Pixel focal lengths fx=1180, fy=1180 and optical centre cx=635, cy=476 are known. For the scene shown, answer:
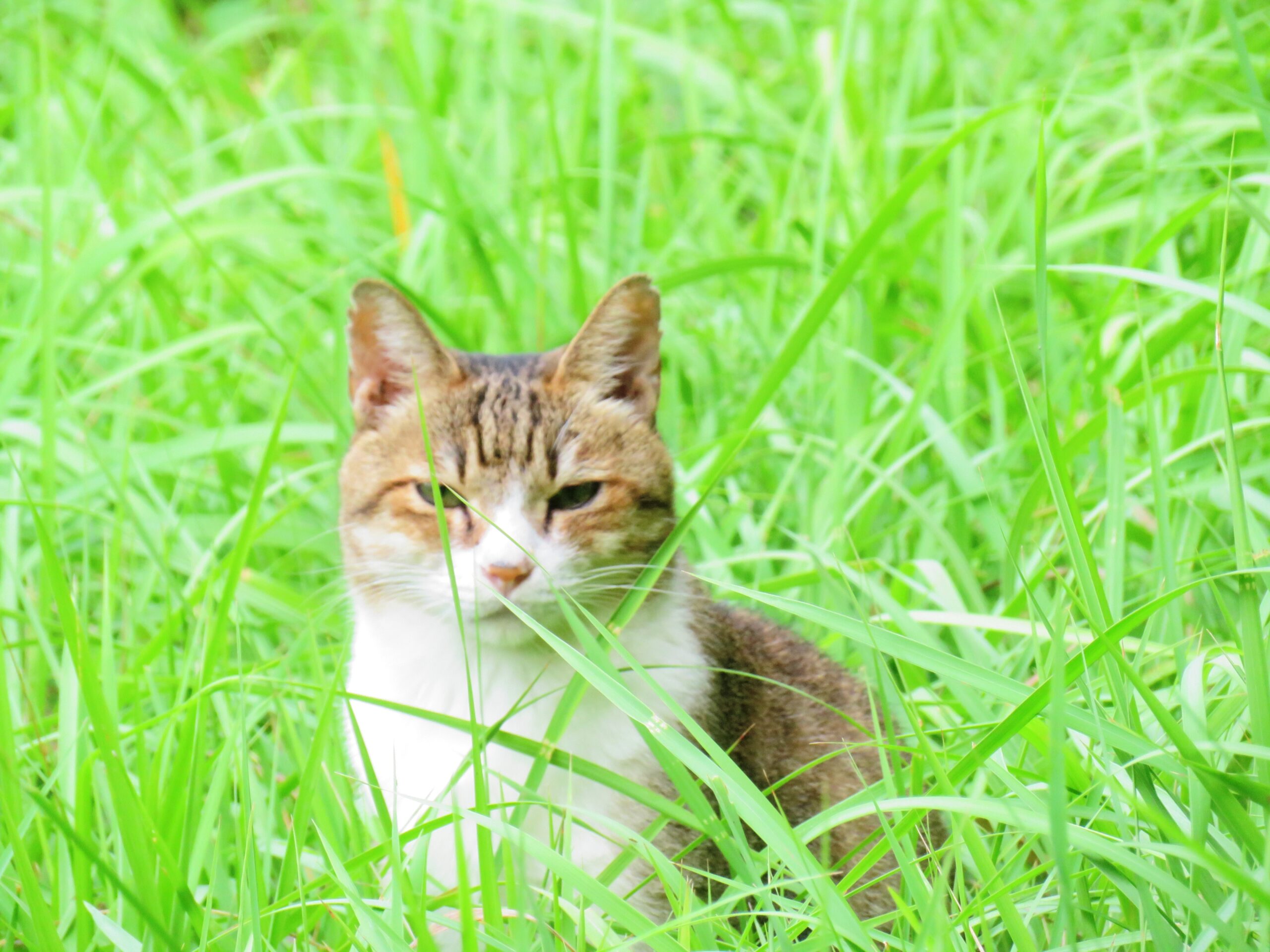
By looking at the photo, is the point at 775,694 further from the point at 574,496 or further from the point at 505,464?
the point at 505,464

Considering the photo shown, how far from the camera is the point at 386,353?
2.62 meters

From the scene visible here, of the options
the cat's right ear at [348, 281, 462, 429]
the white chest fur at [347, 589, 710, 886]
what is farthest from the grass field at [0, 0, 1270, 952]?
the cat's right ear at [348, 281, 462, 429]

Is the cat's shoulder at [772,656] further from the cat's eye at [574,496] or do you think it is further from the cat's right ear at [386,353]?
the cat's right ear at [386,353]

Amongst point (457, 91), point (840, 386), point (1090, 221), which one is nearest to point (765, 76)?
point (457, 91)

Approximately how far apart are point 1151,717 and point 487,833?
1.19 m

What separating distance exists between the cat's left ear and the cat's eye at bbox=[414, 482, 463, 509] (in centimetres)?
35

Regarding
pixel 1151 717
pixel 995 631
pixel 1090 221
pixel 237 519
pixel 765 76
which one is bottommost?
pixel 995 631

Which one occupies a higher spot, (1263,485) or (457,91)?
(457,91)

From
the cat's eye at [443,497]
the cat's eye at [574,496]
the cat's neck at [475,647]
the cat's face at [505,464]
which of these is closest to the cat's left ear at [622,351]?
the cat's face at [505,464]

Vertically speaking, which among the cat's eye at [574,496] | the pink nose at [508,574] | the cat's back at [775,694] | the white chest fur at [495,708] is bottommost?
→ the cat's back at [775,694]

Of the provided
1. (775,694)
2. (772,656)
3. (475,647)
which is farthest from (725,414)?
(475,647)

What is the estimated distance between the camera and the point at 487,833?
1848 millimetres

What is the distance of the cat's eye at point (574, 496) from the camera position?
2.50 m

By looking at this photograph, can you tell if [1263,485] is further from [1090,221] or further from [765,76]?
[765,76]
